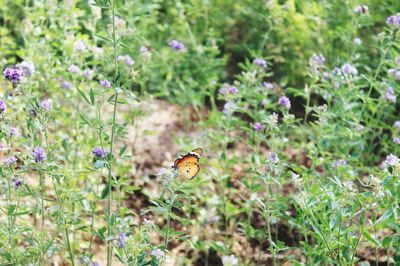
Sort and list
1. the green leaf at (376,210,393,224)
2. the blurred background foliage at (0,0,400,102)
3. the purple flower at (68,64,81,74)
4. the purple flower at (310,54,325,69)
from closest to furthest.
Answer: the green leaf at (376,210,393,224)
the purple flower at (310,54,325,69)
the purple flower at (68,64,81,74)
the blurred background foliage at (0,0,400,102)

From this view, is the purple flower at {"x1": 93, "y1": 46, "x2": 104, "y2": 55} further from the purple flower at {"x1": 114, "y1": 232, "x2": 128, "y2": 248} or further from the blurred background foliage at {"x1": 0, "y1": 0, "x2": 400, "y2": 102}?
the purple flower at {"x1": 114, "y1": 232, "x2": 128, "y2": 248}

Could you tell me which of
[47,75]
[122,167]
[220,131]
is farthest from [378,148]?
[47,75]

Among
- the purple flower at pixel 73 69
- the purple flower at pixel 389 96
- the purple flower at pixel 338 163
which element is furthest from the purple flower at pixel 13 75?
the purple flower at pixel 389 96

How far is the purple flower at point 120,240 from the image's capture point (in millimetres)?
2369

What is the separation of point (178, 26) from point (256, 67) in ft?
4.03

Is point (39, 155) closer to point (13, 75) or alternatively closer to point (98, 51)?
point (13, 75)

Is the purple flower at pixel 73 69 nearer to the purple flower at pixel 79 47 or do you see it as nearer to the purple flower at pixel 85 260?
the purple flower at pixel 79 47

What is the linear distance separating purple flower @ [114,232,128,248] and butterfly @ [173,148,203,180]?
0.97 ft

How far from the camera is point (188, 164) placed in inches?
95.4

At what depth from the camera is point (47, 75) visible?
3609 millimetres

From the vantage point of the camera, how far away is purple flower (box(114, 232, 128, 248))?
2.37 meters

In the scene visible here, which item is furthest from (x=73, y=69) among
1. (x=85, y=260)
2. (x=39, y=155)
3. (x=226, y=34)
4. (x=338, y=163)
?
(x=226, y=34)

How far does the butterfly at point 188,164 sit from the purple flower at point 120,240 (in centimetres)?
29

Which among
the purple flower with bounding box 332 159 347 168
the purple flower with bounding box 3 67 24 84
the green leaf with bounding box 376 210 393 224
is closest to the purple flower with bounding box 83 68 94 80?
the purple flower with bounding box 3 67 24 84
